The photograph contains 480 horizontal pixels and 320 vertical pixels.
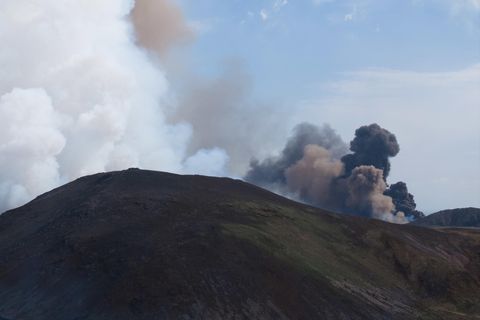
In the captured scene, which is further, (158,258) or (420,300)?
(420,300)

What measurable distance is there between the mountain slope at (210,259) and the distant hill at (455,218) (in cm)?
6909

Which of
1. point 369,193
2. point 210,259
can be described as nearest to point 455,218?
point 369,193

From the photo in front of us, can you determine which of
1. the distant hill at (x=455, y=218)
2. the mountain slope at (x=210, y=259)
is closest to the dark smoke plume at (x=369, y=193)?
the distant hill at (x=455, y=218)

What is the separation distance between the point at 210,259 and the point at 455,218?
395 ft

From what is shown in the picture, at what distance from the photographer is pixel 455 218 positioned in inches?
6900

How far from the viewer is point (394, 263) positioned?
88.9m

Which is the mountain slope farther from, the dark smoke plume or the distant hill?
the dark smoke plume

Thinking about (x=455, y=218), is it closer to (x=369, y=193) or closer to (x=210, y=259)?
(x=369, y=193)

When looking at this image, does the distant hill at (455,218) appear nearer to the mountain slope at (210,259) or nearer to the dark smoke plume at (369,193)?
the dark smoke plume at (369,193)

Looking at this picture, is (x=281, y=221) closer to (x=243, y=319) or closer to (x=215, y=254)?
(x=215, y=254)

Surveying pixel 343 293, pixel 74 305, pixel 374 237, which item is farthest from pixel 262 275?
pixel 374 237

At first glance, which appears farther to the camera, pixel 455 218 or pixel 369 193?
pixel 369 193

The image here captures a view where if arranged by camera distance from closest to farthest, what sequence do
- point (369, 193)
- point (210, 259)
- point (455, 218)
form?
point (210, 259)
point (455, 218)
point (369, 193)

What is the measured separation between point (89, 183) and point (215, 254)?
35442 mm
